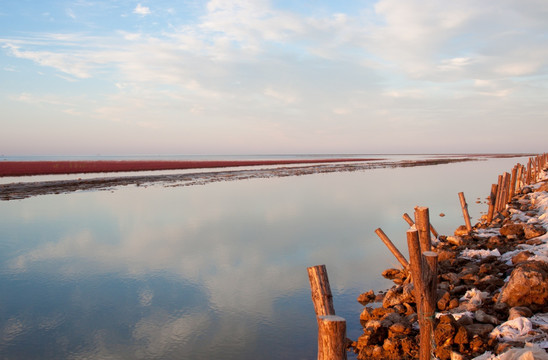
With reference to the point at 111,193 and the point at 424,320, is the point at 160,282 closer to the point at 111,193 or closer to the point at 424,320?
the point at 424,320

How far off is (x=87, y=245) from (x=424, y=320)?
13881 millimetres

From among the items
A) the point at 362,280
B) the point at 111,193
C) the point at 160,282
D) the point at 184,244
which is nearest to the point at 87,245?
the point at 184,244

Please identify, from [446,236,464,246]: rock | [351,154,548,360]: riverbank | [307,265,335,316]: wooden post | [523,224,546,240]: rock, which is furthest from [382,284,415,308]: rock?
[523,224,546,240]: rock

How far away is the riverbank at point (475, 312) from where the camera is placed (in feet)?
17.4

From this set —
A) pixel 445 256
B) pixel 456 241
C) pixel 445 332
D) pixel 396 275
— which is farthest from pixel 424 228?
pixel 456 241

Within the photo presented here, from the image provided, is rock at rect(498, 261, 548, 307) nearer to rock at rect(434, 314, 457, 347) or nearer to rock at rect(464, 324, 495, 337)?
rock at rect(464, 324, 495, 337)

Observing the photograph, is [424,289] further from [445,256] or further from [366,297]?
[445,256]

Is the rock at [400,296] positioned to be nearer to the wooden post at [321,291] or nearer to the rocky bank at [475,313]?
the rocky bank at [475,313]

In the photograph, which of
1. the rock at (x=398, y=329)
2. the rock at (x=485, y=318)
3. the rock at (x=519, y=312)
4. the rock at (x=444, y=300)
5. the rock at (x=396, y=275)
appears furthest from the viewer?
the rock at (x=396, y=275)

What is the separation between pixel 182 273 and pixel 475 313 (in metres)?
8.24

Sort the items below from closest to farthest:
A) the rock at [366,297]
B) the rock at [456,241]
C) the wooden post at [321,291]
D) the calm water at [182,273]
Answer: the wooden post at [321,291]
the calm water at [182,273]
the rock at [366,297]
the rock at [456,241]

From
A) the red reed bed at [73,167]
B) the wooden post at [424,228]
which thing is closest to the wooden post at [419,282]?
the wooden post at [424,228]

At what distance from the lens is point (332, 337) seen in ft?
11.6

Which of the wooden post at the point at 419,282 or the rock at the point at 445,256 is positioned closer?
the wooden post at the point at 419,282
